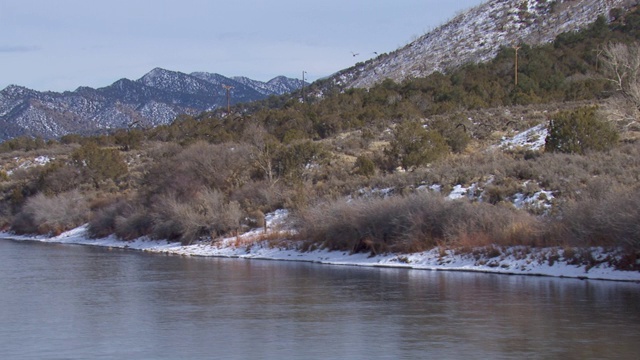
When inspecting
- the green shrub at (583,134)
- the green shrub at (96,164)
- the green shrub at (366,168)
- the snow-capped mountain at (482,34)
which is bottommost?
the green shrub at (366,168)

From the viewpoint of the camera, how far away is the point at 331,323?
19375mm

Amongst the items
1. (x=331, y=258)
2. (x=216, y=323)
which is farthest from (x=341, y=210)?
Result: (x=216, y=323)

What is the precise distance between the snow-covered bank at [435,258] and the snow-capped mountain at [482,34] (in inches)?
2282

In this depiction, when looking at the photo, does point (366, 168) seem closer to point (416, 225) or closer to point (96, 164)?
point (416, 225)

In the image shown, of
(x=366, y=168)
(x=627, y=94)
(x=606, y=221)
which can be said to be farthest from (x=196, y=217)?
(x=627, y=94)

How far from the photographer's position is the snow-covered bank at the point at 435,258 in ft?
90.9

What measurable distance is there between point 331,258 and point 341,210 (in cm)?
240

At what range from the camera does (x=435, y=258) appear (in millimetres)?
32281

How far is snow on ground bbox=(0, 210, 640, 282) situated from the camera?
91.4ft

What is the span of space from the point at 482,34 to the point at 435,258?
73944 millimetres

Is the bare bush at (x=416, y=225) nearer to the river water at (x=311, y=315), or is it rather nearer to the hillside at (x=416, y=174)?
the hillside at (x=416, y=174)

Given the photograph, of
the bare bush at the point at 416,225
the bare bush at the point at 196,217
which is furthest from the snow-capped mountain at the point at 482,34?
the bare bush at the point at 416,225

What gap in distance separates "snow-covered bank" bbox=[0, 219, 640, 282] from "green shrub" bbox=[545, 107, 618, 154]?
50.2 ft

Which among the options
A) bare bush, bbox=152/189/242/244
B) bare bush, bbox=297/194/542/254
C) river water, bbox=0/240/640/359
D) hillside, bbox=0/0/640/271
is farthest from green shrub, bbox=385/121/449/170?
river water, bbox=0/240/640/359
